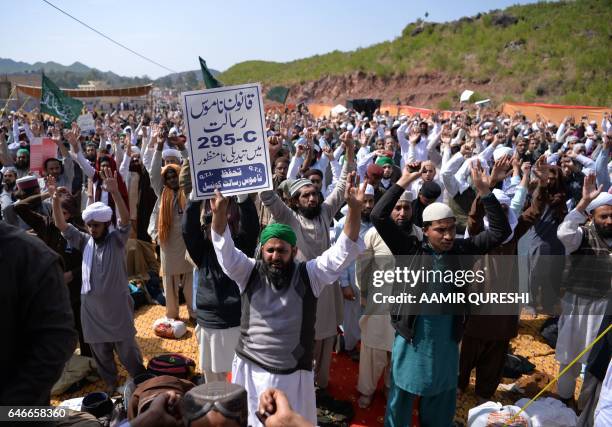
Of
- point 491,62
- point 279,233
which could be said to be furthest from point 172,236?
point 491,62

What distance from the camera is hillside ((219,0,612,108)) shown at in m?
28.4

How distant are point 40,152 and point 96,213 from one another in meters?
3.76

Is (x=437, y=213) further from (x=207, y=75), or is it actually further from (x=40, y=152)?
(x=40, y=152)

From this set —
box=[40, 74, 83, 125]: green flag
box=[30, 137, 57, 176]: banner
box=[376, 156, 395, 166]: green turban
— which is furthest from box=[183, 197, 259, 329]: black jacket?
box=[40, 74, 83, 125]: green flag

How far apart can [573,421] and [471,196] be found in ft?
9.47

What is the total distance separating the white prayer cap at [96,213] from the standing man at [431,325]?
1.98 meters

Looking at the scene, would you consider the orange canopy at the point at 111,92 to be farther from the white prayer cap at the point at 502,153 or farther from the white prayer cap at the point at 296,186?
the white prayer cap at the point at 296,186

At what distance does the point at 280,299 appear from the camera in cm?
252

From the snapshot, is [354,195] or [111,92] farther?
[111,92]

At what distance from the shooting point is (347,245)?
2471mm

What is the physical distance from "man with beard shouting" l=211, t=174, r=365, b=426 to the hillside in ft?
90.7

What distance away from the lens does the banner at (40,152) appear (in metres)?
6.25

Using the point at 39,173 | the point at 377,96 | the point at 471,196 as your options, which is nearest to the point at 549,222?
the point at 471,196

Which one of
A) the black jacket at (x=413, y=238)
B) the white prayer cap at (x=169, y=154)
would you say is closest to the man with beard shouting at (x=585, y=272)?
the black jacket at (x=413, y=238)
